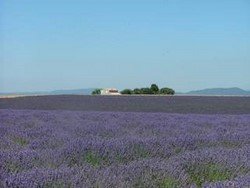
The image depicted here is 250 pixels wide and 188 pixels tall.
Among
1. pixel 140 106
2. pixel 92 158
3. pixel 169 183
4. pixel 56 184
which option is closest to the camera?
pixel 56 184

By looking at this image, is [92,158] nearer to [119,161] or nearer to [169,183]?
[119,161]

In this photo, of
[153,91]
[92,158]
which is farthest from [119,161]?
[153,91]

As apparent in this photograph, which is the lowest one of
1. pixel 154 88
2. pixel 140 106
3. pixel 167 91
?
pixel 140 106

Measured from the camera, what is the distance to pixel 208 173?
3.21m

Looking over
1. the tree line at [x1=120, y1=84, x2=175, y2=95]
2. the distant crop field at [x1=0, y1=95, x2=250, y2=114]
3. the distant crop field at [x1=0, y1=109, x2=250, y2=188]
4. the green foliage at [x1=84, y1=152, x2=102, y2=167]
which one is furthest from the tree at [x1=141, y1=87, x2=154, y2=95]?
the green foliage at [x1=84, y1=152, x2=102, y2=167]

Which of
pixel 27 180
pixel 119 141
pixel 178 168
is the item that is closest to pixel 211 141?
pixel 119 141

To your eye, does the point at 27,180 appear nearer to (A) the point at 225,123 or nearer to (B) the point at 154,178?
(B) the point at 154,178

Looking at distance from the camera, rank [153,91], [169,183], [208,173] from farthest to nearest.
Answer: [153,91] → [208,173] → [169,183]

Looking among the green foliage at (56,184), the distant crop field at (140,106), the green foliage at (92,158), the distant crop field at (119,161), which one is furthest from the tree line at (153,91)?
the green foliage at (56,184)

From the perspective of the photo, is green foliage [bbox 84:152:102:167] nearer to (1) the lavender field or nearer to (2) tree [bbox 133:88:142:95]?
(1) the lavender field

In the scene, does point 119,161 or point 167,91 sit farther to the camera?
point 167,91

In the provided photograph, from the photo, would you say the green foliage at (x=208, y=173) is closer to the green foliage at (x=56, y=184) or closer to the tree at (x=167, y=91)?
the green foliage at (x=56, y=184)

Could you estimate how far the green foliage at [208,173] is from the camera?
10.4ft

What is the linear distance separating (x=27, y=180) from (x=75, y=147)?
120 cm
